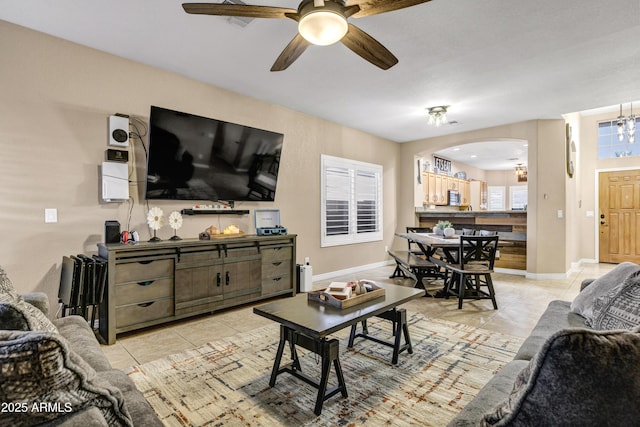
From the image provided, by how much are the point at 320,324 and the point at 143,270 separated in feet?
6.79

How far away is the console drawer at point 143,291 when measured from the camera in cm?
293

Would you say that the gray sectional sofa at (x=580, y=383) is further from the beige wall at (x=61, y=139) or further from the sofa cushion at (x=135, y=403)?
the beige wall at (x=61, y=139)

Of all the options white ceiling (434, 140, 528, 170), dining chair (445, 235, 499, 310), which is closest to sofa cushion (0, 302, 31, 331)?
dining chair (445, 235, 499, 310)

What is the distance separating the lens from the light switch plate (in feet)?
9.62

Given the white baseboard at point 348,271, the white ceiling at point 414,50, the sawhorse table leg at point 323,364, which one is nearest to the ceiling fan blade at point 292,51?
the white ceiling at point 414,50

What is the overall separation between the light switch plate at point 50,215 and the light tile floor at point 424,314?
1.25m

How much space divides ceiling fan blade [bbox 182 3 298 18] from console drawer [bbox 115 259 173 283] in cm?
222

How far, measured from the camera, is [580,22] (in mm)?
2721

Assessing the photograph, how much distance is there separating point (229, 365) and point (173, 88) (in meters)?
3.09

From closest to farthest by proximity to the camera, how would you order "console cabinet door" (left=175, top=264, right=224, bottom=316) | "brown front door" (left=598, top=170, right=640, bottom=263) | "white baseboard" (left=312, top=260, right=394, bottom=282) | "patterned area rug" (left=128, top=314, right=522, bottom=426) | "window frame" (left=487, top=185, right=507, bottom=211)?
"patterned area rug" (left=128, top=314, right=522, bottom=426)
"console cabinet door" (left=175, top=264, right=224, bottom=316)
"white baseboard" (left=312, top=260, right=394, bottom=282)
"brown front door" (left=598, top=170, right=640, bottom=263)
"window frame" (left=487, top=185, right=507, bottom=211)

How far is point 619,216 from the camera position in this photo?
6953 mm

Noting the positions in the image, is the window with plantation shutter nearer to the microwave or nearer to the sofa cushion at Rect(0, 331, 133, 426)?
the microwave

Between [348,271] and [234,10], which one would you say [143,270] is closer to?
[234,10]

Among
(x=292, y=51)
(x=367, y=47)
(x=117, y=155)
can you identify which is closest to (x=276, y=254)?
(x=117, y=155)
